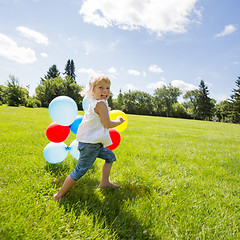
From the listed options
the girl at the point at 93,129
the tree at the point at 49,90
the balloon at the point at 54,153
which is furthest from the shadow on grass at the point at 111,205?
the tree at the point at 49,90

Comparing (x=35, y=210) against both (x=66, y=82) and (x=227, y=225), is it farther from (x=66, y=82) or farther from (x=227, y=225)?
(x=66, y=82)

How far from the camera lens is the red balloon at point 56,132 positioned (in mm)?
2600

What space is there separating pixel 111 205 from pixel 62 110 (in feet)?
4.77

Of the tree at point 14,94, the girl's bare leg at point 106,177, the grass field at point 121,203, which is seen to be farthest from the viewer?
the tree at point 14,94

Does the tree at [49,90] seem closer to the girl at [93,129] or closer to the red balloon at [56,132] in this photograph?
the red balloon at [56,132]

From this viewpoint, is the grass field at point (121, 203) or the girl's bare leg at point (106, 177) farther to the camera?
the girl's bare leg at point (106, 177)

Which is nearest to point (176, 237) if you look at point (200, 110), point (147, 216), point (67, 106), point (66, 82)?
point (147, 216)

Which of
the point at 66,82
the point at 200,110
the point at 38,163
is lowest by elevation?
the point at 38,163

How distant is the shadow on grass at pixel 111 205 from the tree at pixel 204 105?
53357mm

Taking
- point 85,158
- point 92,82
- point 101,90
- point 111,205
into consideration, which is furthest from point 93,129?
point 111,205

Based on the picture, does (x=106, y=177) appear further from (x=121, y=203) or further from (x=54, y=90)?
(x=54, y=90)

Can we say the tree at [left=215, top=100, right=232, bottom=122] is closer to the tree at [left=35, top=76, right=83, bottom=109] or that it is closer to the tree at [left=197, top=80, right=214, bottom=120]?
the tree at [left=197, top=80, right=214, bottom=120]

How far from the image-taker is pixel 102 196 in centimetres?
207

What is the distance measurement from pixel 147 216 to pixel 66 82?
39949 mm
